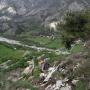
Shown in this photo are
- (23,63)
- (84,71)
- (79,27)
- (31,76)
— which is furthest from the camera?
(23,63)

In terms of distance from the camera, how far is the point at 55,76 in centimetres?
3284

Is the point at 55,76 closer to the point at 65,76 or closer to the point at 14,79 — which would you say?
the point at 65,76

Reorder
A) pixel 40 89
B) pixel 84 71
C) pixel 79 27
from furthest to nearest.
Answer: pixel 79 27, pixel 40 89, pixel 84 71

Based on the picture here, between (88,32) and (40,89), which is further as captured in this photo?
(88,32)

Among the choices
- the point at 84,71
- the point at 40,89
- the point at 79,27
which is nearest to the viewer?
the point at 84,71

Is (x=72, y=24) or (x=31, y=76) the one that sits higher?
(x=72, y=24)

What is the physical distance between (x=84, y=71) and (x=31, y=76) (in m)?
8.95

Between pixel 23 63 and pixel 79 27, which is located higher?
pixel 79 27

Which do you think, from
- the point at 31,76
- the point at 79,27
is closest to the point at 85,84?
the point at 31,76

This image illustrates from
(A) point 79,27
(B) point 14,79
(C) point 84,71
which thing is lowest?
(B) point 14,79

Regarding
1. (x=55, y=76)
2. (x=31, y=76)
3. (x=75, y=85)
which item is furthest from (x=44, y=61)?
(x=75, y=85)

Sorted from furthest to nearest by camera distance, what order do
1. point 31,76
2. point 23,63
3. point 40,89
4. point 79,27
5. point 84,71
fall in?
point 23,63 → point 79,27 → point 31,76 → point 40,89 → point 84,71

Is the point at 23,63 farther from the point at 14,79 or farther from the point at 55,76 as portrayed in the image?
the point at 55,76

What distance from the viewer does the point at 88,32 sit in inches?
1499
